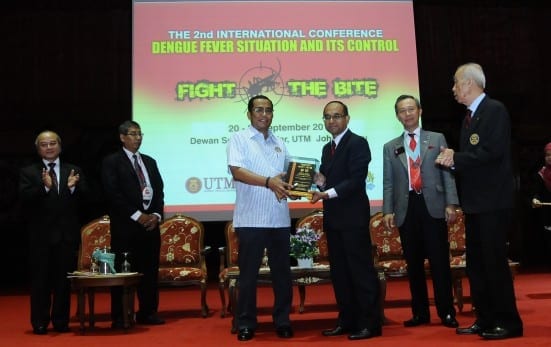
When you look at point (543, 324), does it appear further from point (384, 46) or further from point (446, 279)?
point (384, 46)

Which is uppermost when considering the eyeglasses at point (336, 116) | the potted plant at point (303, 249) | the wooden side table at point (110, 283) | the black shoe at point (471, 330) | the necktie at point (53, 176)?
the eyeglasses at point (336, 116)

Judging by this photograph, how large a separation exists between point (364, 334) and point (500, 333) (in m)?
0.74

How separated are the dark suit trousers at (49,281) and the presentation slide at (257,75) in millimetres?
2176

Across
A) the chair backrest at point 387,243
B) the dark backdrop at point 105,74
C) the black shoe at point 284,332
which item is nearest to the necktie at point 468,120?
the black shoe at point 284,332

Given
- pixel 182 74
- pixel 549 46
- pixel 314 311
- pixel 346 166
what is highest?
pixel 549 46

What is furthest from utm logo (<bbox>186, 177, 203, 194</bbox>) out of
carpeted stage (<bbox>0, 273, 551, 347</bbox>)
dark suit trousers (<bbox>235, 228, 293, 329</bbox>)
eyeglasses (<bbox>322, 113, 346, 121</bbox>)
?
eyeglasses (<bbox>322, 113, 346, 121</bbox>)

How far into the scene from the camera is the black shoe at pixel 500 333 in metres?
3.29

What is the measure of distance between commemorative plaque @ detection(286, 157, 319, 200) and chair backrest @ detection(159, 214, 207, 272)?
7.55ft

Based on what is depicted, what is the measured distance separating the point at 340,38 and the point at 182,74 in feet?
5.64

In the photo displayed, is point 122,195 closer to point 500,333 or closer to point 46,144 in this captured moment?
point 46,144

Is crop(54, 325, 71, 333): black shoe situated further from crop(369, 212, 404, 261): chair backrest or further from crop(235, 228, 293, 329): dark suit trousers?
crop(369, 212, 404, 261): chair backrest

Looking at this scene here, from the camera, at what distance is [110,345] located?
3717 mm

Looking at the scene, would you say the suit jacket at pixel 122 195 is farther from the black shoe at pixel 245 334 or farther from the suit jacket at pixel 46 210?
the black shoe at pixel 245 334

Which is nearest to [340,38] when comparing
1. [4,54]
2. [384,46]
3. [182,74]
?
[384,46]
